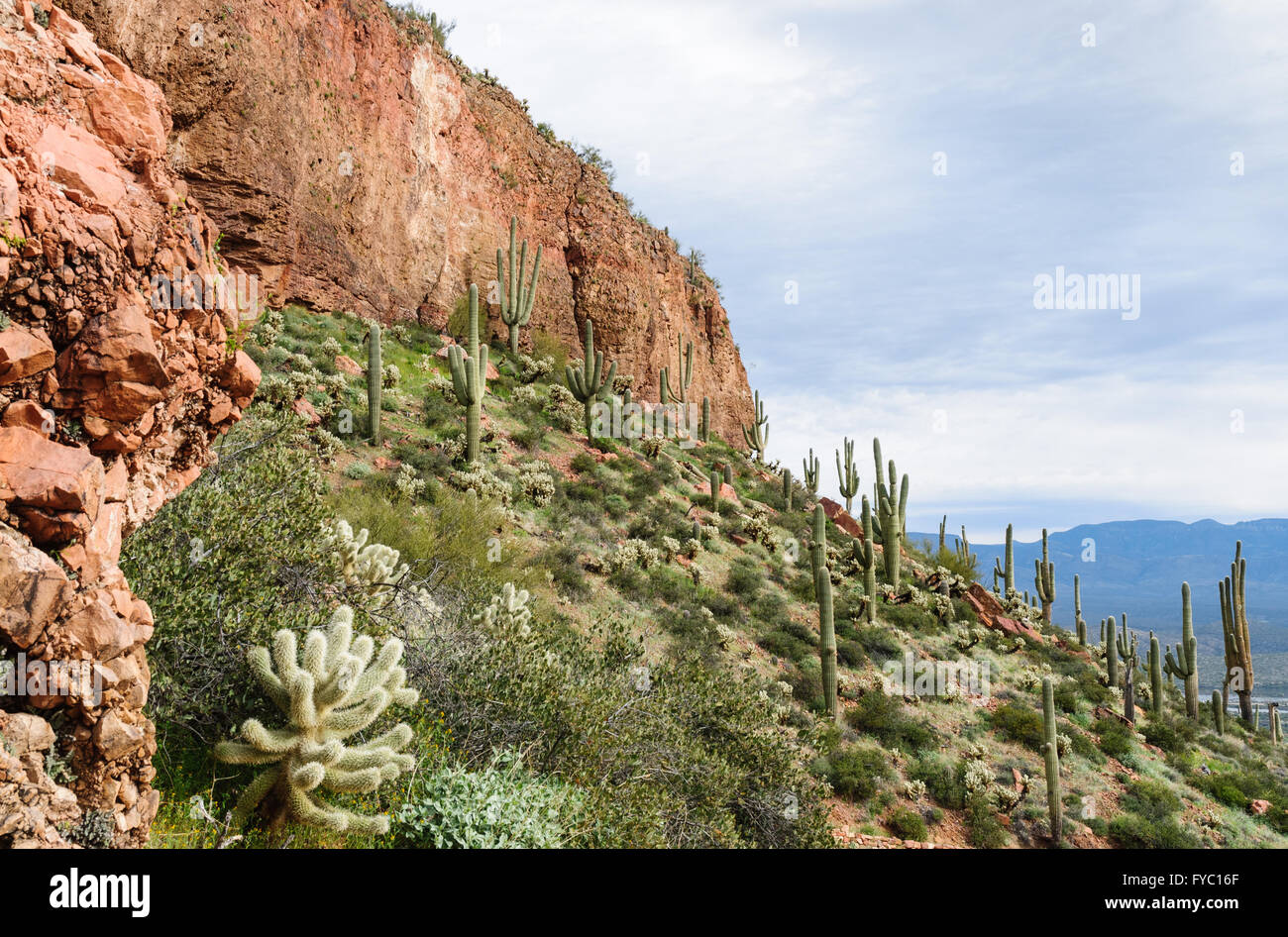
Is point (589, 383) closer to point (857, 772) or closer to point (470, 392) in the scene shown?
point (470, 392)

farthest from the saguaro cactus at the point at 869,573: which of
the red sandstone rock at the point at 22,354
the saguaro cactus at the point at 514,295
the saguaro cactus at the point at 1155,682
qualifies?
the red sandstone rock at the point at 22,354

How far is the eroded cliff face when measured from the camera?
16400 millimetres

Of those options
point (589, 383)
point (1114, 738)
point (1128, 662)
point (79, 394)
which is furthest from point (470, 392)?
point (1128, 662)

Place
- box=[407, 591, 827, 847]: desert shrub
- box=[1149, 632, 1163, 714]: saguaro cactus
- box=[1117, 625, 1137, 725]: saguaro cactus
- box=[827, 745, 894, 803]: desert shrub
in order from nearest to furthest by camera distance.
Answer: box=[407, 591, 827, 847]: desert shrub, box=[827, 745, 894, 803]: desert shrub, box=[1117, 625, 1137, 725]: saguaro cactus, box=[1149, 632, 1163, 714]: saguaro cactus

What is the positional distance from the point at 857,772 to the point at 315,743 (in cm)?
966

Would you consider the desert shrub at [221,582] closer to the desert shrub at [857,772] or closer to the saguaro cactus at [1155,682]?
the desert shrub at [857,772]

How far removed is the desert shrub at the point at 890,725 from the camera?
1331cm

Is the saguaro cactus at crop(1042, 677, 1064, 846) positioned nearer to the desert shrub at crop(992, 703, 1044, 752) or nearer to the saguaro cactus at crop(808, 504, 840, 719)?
the desert shrub at crop(992, 703, 1044, 752)

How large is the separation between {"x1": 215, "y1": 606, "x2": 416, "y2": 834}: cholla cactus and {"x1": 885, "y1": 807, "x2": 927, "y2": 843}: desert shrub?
910cm

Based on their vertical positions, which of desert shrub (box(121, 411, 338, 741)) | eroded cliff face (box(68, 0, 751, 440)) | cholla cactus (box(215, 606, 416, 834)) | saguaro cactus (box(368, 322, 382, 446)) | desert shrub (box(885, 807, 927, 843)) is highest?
eroded cliff face (box(68, 0, 751, 440))

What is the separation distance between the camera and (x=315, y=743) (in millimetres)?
4477

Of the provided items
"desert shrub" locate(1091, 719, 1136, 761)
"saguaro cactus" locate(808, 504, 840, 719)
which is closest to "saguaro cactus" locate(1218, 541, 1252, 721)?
"desert shrub" locate(1091, 719, 1136, 761)

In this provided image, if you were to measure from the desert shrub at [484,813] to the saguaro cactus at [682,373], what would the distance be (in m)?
25.8
